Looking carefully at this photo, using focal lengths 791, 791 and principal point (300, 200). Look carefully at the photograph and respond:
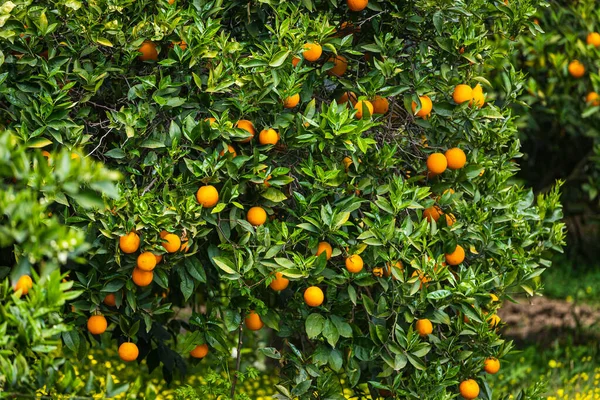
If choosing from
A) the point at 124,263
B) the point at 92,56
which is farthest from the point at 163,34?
the point at 124,263

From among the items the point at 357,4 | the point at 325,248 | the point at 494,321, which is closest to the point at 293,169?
the point at 325,248

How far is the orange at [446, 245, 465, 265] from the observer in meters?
2.82

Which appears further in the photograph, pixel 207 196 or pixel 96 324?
pixel 96 324

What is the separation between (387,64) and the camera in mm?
2727

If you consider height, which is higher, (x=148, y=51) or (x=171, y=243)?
(x=148, y=51)

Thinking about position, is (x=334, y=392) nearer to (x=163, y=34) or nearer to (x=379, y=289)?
(x=379, y=289)

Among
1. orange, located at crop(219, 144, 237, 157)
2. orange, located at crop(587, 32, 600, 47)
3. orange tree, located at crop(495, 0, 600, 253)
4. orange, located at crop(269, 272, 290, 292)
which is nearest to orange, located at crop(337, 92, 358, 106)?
orange, located at crop(219, 144, 237, 157)

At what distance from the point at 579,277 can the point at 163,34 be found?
5.55m

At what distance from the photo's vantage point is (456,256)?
9.25 ft

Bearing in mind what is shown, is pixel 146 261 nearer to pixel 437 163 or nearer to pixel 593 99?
pixel 437 163

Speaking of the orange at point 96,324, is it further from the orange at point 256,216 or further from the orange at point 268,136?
the orange at point 268,136

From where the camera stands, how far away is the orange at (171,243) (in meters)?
2.43

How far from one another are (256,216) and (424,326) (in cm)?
68

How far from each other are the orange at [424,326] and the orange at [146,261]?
92cm
